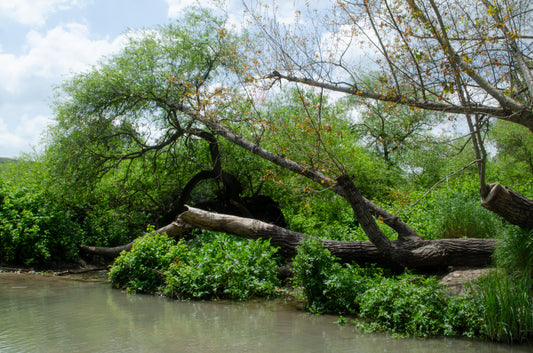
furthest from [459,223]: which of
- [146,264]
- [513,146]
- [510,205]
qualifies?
[513,146]

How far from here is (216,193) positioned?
14.0 m

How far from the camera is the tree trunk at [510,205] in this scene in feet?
21.4

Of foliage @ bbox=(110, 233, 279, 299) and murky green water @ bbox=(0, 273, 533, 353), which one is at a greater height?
foliage @ bbox=(110, 233, 279, 299)

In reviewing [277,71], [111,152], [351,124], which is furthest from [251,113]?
[351,124]

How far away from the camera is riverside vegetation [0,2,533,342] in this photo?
22.6 feet

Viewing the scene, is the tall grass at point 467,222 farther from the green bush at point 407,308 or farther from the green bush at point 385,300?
the green bush at point 407,308

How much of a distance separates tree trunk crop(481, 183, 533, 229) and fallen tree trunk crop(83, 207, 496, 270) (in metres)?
1.70

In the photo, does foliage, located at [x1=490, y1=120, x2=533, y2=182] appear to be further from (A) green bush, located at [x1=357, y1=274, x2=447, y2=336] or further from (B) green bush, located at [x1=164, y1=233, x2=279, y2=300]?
(A) green bush, located at [x1=357, y1=274, x2=447, y2=336]

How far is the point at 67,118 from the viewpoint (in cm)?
1227

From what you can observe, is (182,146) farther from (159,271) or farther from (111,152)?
(159,271)

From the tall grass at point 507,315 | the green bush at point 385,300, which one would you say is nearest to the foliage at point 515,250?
the tall grass at point 507,315

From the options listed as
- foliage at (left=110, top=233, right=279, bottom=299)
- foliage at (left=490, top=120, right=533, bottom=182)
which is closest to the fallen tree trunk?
foliage at (left=110, top=233, right=279, bottom=299)

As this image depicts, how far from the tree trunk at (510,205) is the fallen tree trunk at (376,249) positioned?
1.70 metres

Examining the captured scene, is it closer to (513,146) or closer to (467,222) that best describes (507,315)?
(467,222)
